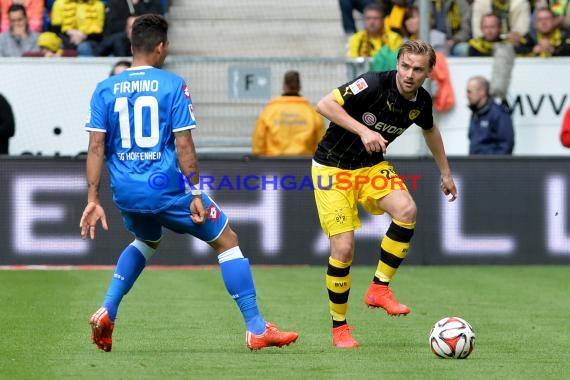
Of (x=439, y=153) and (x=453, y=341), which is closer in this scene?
(x=453, y=341)

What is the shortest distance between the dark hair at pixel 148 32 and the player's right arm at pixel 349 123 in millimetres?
1287

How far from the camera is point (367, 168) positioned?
9391 mm

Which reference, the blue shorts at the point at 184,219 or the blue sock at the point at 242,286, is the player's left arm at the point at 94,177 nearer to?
the blue shorts at the point at 184,219

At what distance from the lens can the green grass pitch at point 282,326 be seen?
25.3 ft

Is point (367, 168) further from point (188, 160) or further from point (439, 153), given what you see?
point (188, 160)

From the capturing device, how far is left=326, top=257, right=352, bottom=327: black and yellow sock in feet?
29.4

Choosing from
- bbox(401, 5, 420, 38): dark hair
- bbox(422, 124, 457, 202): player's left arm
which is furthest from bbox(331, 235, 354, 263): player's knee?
bbox(401, 5, 420, 38): dark hair

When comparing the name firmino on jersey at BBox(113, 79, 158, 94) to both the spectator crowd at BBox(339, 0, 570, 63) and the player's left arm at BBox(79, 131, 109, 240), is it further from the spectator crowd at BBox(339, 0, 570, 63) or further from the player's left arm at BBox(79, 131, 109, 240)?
the spectator crowd at BBox(339, 0, 570, 63)

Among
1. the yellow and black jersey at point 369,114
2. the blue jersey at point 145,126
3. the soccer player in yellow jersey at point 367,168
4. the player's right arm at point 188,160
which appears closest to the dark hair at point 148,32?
the blue jersey at point 145,126

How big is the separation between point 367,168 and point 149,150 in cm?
185

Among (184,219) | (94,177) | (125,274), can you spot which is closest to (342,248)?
(184,219)

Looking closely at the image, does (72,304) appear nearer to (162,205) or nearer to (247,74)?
(162,205)

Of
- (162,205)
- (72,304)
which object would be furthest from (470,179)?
(162,205)

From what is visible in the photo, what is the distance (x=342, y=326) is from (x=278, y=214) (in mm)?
6647
